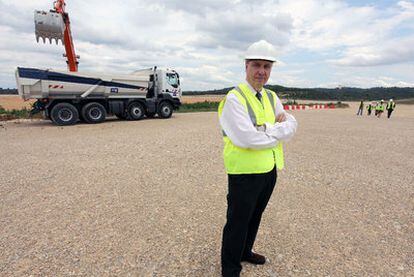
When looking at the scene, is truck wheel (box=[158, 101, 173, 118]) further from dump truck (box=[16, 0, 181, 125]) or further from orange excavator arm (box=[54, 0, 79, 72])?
orange excavator arm (box=[54, 0, 79, 72])

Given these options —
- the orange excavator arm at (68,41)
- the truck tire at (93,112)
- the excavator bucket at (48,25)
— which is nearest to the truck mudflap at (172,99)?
the truck tire at (93,112)

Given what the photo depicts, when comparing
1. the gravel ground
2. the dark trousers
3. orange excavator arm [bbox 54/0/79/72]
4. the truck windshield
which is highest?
orange excavator arm [bbox 54/0/79/72]

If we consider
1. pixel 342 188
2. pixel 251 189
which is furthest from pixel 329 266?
pixel 342 188

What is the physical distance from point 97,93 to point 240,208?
1374 centimetres

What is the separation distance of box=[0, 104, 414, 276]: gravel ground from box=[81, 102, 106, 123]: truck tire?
6.90 metres

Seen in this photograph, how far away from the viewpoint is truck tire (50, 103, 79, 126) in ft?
43.1

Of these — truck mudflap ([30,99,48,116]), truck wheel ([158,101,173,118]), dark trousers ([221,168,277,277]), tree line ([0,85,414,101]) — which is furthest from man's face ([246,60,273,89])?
tree line ([0,85,414,101])

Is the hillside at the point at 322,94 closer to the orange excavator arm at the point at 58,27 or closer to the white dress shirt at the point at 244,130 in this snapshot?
the orange excavator arm at the point at 58,27

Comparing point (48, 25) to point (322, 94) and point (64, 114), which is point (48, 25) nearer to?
Result: point (64, 114)

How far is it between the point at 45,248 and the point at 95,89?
12.3 m

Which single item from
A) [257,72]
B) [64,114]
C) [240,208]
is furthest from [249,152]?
[64,114]

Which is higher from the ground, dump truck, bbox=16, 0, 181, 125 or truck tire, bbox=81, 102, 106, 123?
dump truck, bbox=16, 0, 181, 125

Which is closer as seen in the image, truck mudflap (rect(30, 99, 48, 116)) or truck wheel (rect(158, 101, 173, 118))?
truck mudflap (rect(30, 99, 48, 116))

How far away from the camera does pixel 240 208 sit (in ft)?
7.40
